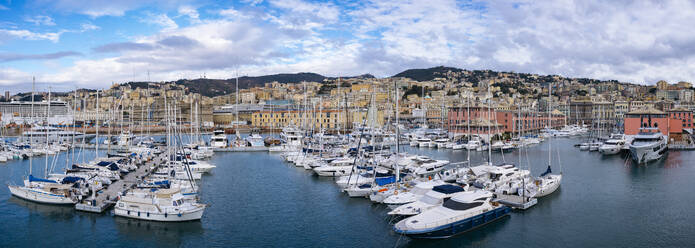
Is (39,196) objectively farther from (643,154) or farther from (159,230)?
(643,154)

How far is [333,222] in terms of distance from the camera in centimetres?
1358

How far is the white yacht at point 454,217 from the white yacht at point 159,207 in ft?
20.6

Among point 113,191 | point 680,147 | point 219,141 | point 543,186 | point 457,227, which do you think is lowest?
point 457,227

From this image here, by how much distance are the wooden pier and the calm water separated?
327 mm

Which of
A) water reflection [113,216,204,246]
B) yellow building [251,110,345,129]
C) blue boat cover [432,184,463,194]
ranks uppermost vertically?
yellow building [251,110,345,129]

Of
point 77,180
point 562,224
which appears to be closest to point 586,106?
point 562,224

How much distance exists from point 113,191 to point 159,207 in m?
4.68

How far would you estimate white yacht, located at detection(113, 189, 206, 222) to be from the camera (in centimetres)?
1312

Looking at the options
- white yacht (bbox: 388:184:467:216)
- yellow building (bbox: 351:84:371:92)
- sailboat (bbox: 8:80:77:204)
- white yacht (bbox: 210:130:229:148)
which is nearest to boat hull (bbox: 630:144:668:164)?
white yacht (bbox: 388:184:467:216)

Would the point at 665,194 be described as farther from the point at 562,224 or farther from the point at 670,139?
the point at 670,139

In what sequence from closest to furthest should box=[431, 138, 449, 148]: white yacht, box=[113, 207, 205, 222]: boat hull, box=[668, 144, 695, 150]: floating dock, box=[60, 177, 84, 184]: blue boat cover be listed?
1. box=[113, 207, 205, 222]: boat hull
2. box=[60, 177, 84, 184]: blue boat cover
3. box=[668, 144, 695, 150]: floating dock
4. box=[431, 138, 449, 148]: white yacht

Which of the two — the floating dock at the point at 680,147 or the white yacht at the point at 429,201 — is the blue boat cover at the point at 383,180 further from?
the floating dock at the point at 680,147

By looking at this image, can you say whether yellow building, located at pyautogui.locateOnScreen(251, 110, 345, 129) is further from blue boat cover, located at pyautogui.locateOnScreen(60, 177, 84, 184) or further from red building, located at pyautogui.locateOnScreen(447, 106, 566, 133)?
blue boat cover, located at pyautogui.locateOnScreen(60, 177, 84, 184)

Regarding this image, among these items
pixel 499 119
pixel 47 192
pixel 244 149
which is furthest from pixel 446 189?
pixel 499 119
